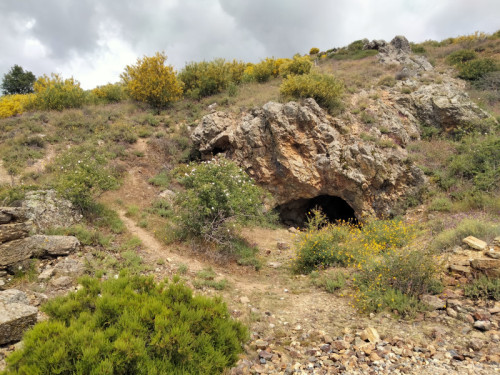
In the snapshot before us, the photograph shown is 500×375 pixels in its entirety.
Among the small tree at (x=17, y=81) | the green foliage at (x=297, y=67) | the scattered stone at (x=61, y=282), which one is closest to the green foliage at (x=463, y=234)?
the scattered stone at (x=61, y=282)

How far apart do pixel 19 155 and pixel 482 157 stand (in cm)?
1876

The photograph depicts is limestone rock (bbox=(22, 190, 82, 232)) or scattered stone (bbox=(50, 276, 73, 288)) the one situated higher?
limestone rock (bbox=(22, 190, 82, 232))

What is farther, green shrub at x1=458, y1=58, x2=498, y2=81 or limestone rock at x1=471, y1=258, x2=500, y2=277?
green shrub at x1=458, y1=58, x2=498, y2=81

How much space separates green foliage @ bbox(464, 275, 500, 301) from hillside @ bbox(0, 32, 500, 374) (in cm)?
3

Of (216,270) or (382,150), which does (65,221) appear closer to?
(216,270)

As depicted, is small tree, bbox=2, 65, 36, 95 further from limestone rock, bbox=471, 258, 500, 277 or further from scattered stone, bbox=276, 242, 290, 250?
limestone rock, bbox=471, 258, 500, 277

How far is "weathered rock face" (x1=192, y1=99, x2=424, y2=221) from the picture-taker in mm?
10789

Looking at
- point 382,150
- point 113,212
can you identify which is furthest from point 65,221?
point 382,150

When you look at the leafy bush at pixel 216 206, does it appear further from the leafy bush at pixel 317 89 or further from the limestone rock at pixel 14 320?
the leafy bush at pixel 317 89

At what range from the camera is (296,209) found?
13203mm

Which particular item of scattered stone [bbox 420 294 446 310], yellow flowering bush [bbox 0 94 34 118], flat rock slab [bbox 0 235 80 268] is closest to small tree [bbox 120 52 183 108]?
yellow flowering bush [bbox 0 94 34 118]

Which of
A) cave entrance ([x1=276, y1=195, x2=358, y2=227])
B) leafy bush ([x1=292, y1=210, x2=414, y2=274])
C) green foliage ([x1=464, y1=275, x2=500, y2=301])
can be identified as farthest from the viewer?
cave entrance ([x1=276, y1=195, x2=358, y2=227])

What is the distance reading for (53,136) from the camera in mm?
13648

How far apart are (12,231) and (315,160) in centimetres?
968
